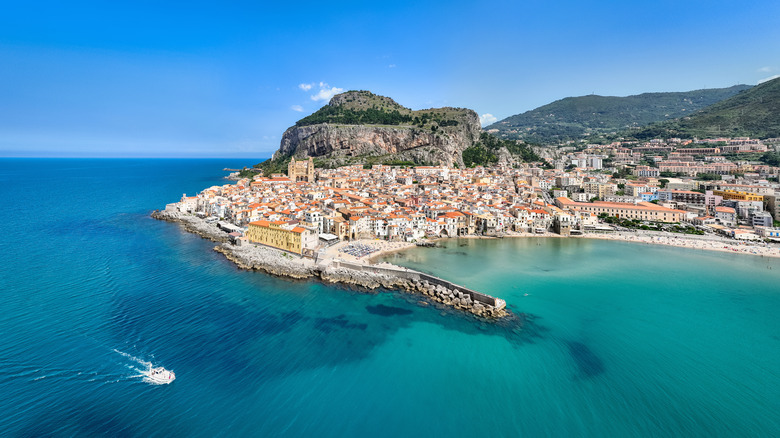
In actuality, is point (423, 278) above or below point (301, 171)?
below

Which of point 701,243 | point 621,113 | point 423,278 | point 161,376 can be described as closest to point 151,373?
point 161,376

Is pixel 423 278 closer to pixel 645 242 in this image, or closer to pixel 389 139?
pixel 645 242

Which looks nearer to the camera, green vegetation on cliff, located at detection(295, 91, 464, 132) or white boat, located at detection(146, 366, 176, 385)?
white boat, located at detection(146, 366, 176, 385)

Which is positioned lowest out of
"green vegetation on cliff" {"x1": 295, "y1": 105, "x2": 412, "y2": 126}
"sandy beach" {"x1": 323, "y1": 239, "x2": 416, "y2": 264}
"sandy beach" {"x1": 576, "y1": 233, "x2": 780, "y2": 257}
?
"sandy beach" {"x1": 576, "y1": 233, "x2": 780, "y2": 257}

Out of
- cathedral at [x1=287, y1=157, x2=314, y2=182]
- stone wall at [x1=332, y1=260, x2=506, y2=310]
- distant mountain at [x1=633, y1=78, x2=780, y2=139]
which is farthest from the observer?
distant mountain at [x1=633, y1=78, x2=780, y2=139]

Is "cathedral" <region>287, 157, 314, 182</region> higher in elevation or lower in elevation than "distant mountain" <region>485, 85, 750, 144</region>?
lower

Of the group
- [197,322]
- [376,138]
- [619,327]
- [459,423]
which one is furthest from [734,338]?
[376,138]

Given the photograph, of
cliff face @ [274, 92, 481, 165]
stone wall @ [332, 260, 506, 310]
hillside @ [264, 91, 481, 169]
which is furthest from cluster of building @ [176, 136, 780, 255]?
cliff face @ [274, 92, 481, 165]

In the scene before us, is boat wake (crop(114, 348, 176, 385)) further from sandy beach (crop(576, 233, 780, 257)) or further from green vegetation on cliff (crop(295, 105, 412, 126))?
green vegetation on cliff (crop(295, 105, 412, 126))
